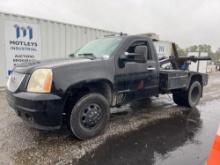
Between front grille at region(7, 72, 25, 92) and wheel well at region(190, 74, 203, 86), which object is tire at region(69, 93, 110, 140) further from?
wheel well at region(190, 74, 203, 86)

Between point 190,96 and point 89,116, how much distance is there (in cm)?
364

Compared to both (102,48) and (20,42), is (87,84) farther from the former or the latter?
(20,42)

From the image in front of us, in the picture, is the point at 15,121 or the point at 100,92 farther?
the point at 15,121

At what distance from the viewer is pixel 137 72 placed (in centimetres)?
422

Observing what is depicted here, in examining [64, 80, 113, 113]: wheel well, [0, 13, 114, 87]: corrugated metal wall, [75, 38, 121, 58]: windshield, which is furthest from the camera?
[0, 13, 114, 87]: corrugated metal wall

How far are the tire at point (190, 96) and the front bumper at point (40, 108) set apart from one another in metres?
4.02

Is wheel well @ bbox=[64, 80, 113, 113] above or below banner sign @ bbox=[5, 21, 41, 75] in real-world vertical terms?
below

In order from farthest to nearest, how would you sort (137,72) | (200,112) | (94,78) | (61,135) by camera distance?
(200,112)
(137,72)
(61,135)
(94,78)

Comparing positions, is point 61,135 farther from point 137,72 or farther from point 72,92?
point 137,72

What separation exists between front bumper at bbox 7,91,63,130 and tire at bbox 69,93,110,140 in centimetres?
27

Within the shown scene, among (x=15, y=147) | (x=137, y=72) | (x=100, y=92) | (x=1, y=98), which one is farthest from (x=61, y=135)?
(x=1, y=98)

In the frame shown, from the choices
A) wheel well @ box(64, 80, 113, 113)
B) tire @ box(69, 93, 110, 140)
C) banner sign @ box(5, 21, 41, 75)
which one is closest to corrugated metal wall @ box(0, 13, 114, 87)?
banner sign @ box(5, 21, 41, 75)

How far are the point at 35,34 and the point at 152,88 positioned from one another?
19.0 ft

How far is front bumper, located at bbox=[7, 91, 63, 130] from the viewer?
2.93 m
